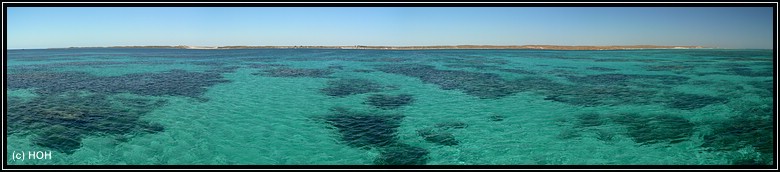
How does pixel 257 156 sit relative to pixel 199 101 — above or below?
below

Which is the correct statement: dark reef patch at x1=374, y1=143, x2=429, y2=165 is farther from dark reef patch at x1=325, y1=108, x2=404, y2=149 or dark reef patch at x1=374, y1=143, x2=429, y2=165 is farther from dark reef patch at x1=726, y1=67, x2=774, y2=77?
dark reef patch at x1=726, y1=67, x2=774, y2=77

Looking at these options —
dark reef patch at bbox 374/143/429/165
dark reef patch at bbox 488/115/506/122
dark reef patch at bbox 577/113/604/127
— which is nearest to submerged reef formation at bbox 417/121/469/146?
dark reef patch at bbox 374/143/429/165

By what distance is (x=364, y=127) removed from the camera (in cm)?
1426

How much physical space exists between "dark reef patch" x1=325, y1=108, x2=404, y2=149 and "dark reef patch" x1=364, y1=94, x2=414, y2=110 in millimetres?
2118

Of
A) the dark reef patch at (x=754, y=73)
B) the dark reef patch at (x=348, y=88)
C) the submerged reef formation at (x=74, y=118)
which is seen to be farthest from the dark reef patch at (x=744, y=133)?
the dark reef patch at (x=754, y=73)

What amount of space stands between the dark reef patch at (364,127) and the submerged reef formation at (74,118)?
6658 mm

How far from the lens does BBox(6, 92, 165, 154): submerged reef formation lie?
12438 mm

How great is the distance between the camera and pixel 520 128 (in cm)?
1453

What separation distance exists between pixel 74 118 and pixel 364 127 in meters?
11.6

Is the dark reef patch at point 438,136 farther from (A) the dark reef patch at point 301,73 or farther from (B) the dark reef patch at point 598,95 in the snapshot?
(A) the dark reef patch at point 301,73

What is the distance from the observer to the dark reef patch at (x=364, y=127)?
12554 millimetres

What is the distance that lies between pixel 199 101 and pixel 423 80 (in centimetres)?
1707
